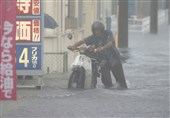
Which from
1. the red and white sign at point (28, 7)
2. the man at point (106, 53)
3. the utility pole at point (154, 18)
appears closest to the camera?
the red and white sign at point (28, 7)

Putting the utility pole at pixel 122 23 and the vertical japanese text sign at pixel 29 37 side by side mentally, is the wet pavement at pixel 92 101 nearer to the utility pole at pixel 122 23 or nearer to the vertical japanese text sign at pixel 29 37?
the vertical japanese text sign at pixel 29 37

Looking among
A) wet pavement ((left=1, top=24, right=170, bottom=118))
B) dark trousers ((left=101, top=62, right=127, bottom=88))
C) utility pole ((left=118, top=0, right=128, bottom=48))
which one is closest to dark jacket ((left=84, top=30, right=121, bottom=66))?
dark trousers ((left=101, top=62, right=127, bottom=88))

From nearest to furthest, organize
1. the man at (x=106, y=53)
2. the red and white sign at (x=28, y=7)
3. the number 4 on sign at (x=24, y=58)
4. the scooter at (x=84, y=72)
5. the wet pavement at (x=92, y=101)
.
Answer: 1. the wet pavement at (x=92, y=101)
2. the red and white sign at (x=28, y=7)
3. the number 4 on sign at (x=24, y=58)
4. the scooter at (x=84, y=72)
5. the man at (x=106, y=53)

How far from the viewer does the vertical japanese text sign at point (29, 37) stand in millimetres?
11484

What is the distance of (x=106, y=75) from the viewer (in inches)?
477

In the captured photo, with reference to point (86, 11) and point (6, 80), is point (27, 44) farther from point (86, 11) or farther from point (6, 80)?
point (86, 11)

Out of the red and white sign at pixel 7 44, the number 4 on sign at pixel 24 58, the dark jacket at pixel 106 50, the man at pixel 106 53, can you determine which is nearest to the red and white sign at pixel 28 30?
the number 4 on sign at pixel 24 58

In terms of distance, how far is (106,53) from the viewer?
39.5ft

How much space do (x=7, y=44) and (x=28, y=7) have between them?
17.3 feet

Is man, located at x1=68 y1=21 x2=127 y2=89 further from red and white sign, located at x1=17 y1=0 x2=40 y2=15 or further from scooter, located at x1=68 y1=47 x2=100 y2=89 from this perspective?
red and white sign, located at x1=17 y1=0 x2=40 y2=15

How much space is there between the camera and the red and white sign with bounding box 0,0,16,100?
6.28 m

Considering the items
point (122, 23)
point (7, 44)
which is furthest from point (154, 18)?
point (7, 44)

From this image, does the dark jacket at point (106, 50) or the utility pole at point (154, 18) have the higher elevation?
the utility pole at point (154, 18)

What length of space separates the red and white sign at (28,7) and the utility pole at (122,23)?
48.0ft
